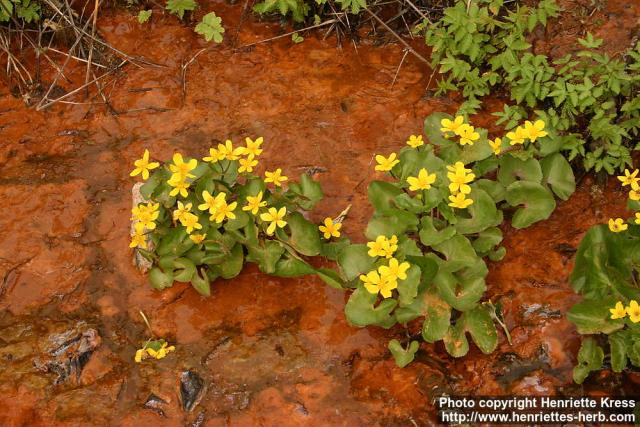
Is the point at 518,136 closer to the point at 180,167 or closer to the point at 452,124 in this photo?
the point at 452,124

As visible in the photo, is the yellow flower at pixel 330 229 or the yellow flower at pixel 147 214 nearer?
the yellow flower at pixel 147 214

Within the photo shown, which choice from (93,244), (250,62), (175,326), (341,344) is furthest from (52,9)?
(341,344)

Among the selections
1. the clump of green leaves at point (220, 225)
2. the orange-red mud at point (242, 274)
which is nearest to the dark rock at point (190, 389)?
the orange-red mud at point (242, 274)

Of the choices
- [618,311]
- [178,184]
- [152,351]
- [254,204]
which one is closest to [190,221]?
[178,184]

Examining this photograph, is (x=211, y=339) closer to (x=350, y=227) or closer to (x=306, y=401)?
(x=306, y=401)

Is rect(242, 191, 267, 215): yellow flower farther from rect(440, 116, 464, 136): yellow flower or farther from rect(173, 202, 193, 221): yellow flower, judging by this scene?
rect(440, 116, 464, 136): yellow flower

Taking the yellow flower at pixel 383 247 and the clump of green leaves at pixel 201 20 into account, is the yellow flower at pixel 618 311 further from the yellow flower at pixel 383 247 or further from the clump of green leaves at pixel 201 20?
the clump of green leaves at pixel 201 20

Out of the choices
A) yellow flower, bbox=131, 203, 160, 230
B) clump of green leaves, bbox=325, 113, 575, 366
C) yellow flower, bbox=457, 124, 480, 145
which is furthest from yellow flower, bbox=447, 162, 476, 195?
yellow flower, bbox=131, 203, 160, 230
